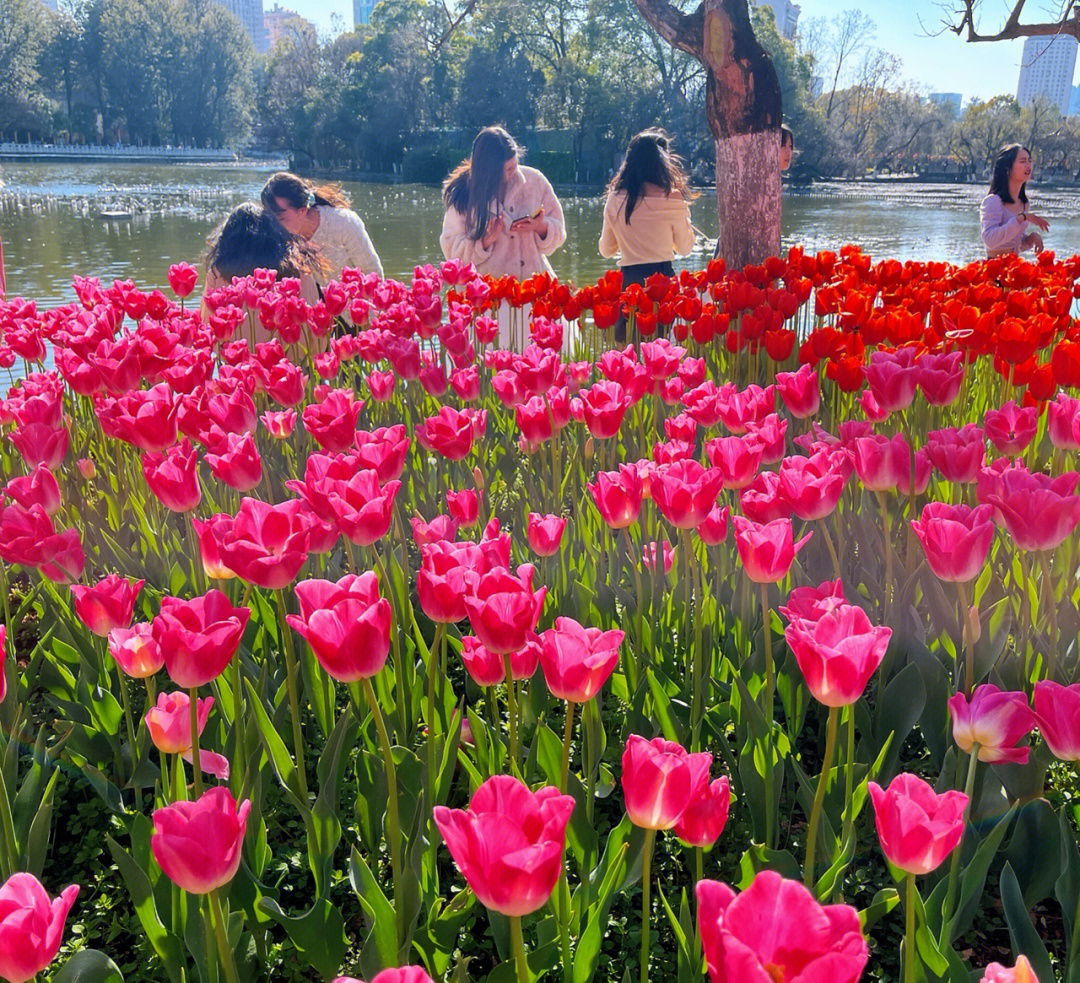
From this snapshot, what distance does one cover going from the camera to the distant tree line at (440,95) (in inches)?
2174

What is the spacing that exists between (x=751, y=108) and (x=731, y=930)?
259 inches

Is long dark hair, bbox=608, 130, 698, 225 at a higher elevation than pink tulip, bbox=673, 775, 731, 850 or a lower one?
higher

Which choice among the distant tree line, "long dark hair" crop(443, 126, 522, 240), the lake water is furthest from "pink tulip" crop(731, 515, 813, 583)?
the distant tree line

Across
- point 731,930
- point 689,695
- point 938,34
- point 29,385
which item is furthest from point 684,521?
point 938,34

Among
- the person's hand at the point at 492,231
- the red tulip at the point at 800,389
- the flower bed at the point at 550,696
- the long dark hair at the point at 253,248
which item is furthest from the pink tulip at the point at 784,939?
the person's hand at the point at 492,231

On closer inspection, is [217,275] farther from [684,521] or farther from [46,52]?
[46,52]

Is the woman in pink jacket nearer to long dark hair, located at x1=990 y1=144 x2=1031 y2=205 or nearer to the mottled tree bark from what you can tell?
the mottled tree bark

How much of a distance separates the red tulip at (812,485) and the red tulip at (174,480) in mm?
1321

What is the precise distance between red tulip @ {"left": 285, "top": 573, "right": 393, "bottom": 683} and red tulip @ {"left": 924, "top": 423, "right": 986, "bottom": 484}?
1.44 m

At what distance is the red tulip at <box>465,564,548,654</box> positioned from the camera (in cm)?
135

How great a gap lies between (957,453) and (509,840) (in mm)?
1649

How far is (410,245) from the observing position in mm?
20359

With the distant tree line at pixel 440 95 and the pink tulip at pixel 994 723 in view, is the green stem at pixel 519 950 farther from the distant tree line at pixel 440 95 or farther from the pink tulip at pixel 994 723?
the distant tree line at pixel 440 95

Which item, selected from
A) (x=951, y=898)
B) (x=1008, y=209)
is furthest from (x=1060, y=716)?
(x=1008, y=209)
